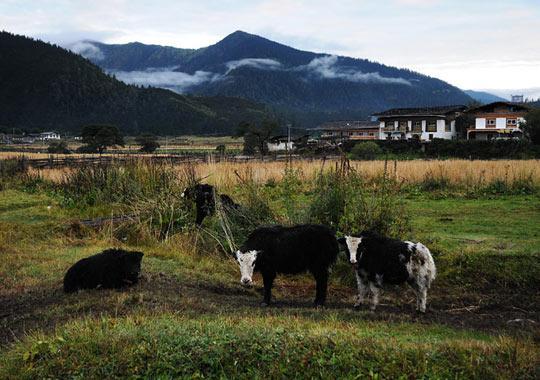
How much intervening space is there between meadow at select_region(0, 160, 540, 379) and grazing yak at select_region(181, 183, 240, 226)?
0.91 feet

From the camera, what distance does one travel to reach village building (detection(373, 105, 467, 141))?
268ft

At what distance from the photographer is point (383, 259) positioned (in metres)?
9.55

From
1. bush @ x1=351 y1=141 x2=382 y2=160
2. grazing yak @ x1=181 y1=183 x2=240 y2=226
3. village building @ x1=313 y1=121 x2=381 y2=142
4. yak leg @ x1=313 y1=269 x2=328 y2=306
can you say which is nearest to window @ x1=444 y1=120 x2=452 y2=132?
village building @ x1=313 y1=121 x2=381 y2=142

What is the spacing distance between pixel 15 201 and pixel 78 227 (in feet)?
27.3

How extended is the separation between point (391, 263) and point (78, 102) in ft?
540

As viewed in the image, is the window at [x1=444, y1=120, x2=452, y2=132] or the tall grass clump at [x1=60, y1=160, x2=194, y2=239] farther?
the window at [x1=444, y1=120, x2=452, y2=132]

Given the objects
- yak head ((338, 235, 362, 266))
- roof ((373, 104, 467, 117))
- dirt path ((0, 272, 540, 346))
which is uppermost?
roof ((373, 104, 467, 117))

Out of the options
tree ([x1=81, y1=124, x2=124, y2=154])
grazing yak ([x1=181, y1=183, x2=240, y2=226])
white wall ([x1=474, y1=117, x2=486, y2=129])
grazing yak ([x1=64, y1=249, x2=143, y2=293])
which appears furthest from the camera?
tree ([x1=81, y1=124, x2=124, y2=154])

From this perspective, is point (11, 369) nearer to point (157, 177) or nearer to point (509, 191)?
point (157, 177)

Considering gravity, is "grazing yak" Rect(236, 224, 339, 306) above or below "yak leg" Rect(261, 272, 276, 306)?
above

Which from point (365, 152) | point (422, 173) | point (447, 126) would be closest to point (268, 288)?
point (422, 173)

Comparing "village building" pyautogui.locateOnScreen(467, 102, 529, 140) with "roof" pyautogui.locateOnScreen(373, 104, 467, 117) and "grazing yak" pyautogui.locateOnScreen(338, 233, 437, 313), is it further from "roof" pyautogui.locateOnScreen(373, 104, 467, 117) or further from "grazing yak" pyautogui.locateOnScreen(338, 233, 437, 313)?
"grazing yak" pyautogui.locateOnScreen(338, 233, 437, 313)

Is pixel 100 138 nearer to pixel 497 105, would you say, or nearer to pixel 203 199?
pixel 497 105

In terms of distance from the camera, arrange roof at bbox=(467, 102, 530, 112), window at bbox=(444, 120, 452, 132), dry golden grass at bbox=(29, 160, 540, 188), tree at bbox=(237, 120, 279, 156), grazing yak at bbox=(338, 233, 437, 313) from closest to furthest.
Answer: grazing yak at bbox=(338, 233, 437, 313) → dry golden grass at bbox=(29, 160, 540, 188) → tree at bbox=(237, 120, 279, 156) → roof at bbox=(467, 102, 530, 112) → window at bbox=(444, 120, 452, 132)
